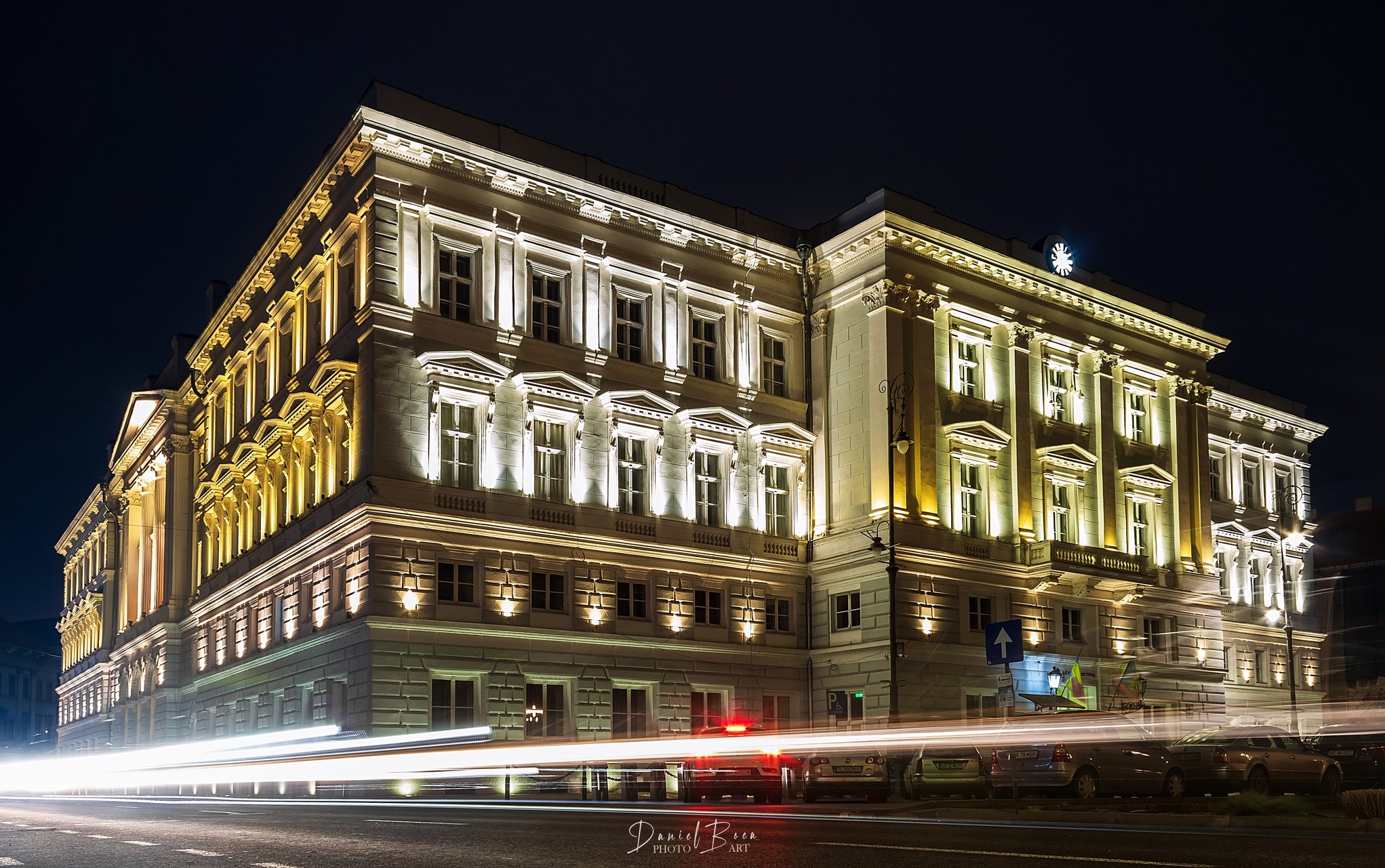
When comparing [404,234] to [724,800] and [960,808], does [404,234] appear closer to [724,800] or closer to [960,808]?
[724,800]

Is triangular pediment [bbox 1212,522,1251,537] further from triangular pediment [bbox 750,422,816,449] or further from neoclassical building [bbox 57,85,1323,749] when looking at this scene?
triangular pediment [bbox 750,422,816,449]

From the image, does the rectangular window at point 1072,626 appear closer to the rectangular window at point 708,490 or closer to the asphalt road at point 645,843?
the rectangular window at point 708,490

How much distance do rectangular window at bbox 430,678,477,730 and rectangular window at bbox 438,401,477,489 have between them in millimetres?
5525

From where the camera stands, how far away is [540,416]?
41.5m

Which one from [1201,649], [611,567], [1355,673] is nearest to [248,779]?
[611,567]

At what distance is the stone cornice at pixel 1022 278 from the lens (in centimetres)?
4675

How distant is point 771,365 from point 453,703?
16.8m

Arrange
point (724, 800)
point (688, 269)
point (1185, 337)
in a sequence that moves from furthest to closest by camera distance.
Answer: point (1185, 337)
point (688, 269)
point (724, 800)

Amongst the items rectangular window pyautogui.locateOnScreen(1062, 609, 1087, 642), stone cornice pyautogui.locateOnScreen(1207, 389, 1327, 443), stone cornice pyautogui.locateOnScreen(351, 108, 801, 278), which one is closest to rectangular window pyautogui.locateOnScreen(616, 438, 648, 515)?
stone cornice pyautogui.locateOnScreen(351, 108, 801, 278)

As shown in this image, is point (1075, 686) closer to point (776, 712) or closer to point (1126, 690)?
point (1126, 690)

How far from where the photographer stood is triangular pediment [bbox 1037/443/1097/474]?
164 ft

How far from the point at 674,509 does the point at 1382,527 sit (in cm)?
5019

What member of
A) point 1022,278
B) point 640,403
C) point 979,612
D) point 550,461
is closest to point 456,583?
point 550,461

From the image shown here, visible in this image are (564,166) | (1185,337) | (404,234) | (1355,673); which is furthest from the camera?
(1355,673)
